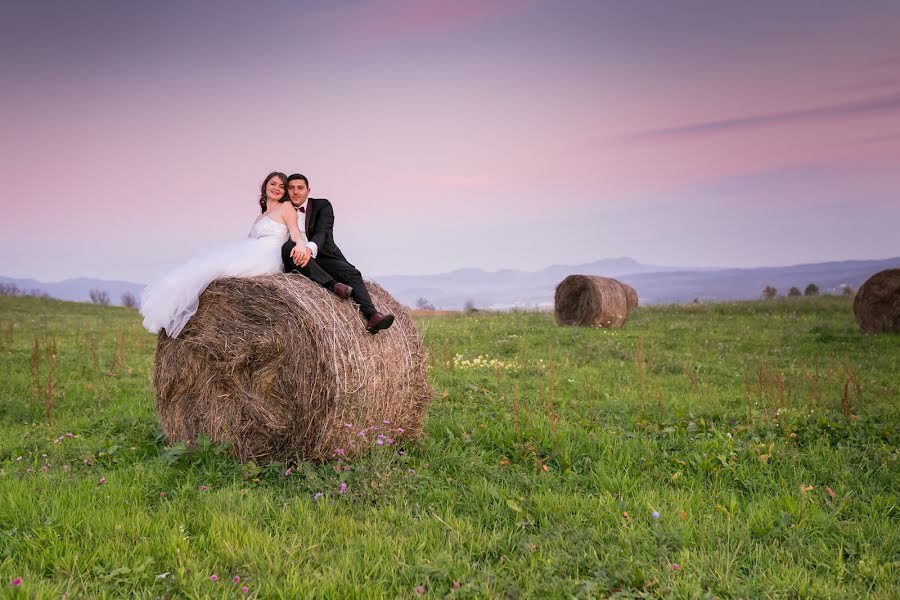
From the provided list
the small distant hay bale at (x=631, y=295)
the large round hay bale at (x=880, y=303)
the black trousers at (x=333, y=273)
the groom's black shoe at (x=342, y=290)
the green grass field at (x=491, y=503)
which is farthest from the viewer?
the small distant hay bale at (x=631, y=295)

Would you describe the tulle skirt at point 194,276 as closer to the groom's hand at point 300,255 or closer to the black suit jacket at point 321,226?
the groom's hand at point 300,255

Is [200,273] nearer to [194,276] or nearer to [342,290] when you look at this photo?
[194,276]

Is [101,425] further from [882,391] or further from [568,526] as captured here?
[882,391]

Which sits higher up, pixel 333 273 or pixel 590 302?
pixel 333 273

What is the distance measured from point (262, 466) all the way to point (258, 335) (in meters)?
1.34

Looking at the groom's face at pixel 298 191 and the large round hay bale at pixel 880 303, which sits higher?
the groom's face at pixel 298 191

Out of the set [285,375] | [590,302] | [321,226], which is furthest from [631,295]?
[285,375]

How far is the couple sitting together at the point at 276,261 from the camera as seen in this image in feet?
21.7

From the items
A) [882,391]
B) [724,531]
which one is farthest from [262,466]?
[882,391]

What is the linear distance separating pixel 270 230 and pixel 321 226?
0.57 metres

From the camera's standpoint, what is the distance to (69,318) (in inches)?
1024

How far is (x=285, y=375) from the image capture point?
6.46 meters

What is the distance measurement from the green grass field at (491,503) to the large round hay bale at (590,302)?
32.4ft

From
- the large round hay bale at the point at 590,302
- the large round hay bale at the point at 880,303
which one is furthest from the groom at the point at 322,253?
the large round hay bale at the point at 880,303
